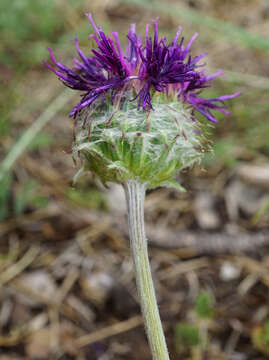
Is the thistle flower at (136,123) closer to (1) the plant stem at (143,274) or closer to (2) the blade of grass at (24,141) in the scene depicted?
(1) the plant stem at (143,274)

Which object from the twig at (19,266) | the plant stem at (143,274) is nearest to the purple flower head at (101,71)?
the plant stem at (143,274)

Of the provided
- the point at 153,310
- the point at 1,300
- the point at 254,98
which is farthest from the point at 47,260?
the point at 254,98

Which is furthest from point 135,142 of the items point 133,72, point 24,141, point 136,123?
Result: point 24,141

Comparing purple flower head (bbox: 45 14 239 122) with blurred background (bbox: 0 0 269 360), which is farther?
blurred background (bbox: 0 0 269 360)

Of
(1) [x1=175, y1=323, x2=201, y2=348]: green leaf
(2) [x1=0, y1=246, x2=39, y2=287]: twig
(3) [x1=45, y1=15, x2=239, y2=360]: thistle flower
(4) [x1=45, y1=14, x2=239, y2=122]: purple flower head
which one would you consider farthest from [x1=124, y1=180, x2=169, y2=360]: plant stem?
(2) [x1=0, y1=246, x2=39, y2=287]: twig

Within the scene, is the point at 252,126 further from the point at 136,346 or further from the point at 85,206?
the point at 136,346

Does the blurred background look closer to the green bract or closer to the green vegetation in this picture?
the green vegetation
